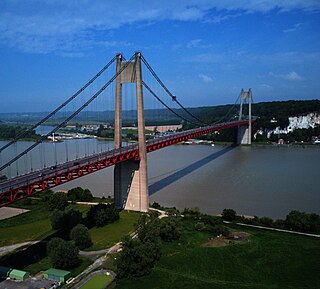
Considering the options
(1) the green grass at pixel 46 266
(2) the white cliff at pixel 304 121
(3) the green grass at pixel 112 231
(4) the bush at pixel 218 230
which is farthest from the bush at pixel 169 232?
(2) the white cliff at pixel 304 121

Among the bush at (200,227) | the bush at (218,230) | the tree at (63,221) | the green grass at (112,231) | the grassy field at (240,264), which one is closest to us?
the grassy field at (240,264)

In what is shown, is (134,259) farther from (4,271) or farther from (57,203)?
(57,203)

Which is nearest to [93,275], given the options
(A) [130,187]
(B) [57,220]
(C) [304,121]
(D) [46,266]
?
(D) [46,266]

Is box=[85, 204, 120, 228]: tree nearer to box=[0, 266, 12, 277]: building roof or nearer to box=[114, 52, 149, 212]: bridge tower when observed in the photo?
box=[114, 52, 149, 212]: bridge tower

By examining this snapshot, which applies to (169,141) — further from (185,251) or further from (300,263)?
(300,263)

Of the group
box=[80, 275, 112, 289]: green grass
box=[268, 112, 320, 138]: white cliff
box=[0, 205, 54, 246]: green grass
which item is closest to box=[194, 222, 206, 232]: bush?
box=[80, 275, 112, 289]: green grass

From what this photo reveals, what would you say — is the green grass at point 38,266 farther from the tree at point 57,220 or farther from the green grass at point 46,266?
the tree at point 57,220

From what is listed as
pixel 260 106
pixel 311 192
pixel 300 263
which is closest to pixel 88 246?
pixel 300 263
